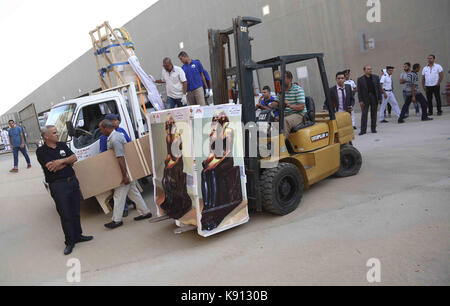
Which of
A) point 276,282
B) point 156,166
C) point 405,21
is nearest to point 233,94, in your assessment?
point 156,166

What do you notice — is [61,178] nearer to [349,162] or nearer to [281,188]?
[281,188]

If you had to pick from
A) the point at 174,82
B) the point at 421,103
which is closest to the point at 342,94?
the point at 421,103

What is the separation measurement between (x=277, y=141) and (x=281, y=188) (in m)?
0.68

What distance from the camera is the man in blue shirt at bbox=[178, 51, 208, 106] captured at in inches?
300

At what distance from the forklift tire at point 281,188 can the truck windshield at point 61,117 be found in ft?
12.9

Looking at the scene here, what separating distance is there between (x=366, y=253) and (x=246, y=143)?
85.9 inches

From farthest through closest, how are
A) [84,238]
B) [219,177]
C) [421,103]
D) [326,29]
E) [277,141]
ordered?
[326,29] → [421,103] → [84,238] → [277,141] → [219,177]

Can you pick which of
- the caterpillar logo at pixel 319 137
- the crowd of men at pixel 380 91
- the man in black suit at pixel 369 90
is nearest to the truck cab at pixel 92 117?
the caterpillar logo at pixel 319 137

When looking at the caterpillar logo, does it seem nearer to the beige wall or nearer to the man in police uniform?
the man in police uniform

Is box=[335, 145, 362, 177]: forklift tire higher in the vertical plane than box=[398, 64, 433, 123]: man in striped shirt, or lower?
lower

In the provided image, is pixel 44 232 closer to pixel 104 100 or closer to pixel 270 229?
pixel 104 100

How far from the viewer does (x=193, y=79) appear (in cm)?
765

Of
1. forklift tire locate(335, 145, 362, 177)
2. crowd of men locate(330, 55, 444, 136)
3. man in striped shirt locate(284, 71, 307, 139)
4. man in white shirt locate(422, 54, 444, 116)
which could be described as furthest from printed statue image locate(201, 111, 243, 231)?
man in white shirt locate(422, 54, 444, 116)

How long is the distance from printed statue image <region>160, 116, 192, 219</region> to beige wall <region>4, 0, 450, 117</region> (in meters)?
11.1
